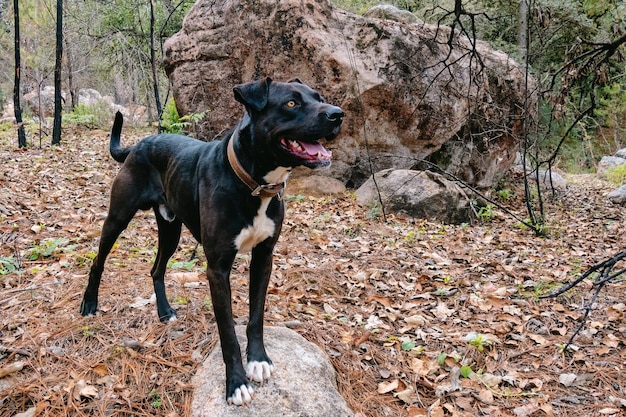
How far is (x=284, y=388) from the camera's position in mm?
2689

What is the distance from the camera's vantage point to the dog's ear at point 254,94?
254 centimetres

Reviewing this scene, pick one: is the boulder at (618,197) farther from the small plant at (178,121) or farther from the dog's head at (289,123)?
the dog's head at (289,123)

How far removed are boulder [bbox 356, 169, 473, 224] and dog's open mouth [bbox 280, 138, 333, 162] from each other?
511 centimetres

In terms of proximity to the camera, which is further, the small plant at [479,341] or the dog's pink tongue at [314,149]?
the small plant at [479,341]

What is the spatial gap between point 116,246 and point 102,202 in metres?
1.90

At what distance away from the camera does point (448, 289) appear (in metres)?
4.82

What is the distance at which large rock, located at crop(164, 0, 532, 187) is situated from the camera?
8547 mm

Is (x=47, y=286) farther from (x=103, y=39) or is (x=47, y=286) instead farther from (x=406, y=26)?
(x=103, y=39)

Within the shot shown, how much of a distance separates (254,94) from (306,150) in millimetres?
449

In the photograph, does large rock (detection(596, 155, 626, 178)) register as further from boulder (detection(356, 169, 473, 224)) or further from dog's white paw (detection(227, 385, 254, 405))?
dog's white paw (detection(227, 385, 254, 405))

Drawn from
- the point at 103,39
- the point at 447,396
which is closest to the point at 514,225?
the point at 447,396

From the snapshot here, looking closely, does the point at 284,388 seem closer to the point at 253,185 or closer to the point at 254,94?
the point at 253,185

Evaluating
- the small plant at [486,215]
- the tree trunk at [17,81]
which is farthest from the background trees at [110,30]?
the small plant at [486,215]

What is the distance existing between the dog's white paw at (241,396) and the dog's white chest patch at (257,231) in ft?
2.48
